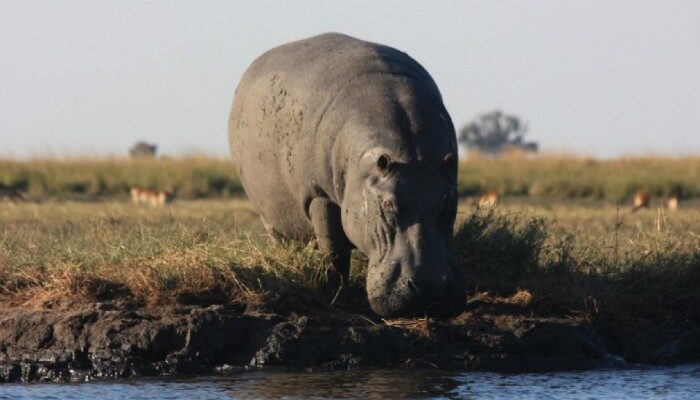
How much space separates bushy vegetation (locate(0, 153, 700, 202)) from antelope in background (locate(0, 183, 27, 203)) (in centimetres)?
64

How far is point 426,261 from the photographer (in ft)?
24.5

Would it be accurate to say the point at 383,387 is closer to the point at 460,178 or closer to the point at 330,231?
the point at 330,231

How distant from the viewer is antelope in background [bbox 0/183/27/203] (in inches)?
681

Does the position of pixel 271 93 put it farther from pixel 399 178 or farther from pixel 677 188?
pixel 677 188

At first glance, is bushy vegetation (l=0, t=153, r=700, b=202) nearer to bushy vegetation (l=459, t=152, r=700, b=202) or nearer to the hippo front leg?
bushy vegetation (l=459, t=152, r=700, b=202)

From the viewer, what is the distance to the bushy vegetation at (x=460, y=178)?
20.3m


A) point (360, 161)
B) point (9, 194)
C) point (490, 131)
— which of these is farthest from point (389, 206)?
point (490, 131)

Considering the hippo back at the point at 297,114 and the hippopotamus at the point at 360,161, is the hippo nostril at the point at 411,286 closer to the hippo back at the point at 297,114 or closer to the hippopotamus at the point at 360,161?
the hippopotamus at the point at 360,161

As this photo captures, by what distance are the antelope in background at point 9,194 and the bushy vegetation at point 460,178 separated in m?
0.64

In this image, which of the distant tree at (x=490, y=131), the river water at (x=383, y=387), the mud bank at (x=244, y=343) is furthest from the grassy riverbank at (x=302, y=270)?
the distant tree at (x=490, y=131)

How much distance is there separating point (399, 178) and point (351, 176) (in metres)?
0.38

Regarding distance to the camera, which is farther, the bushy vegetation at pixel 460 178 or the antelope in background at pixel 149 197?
the bushy vegetation at pixel 460 178

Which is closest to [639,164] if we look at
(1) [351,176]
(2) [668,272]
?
(2) [668,272]

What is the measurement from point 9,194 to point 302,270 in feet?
33.1
